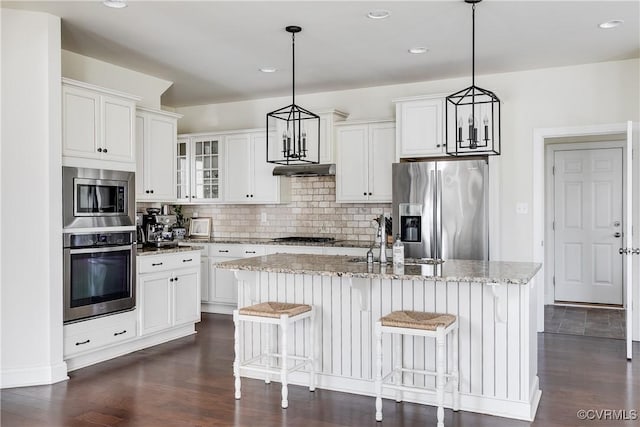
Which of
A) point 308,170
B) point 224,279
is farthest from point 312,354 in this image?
point 224,279

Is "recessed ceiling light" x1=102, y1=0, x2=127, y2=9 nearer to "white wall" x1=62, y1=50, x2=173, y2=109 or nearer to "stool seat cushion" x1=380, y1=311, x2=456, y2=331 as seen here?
"white wall" x1=62, y1=50, x2=173, y2=109

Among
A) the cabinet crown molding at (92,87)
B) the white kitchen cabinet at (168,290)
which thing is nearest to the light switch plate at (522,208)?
the white kitchen cabinet at (168,290)

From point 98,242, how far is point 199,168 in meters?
2.73

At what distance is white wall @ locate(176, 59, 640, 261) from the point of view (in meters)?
5.20

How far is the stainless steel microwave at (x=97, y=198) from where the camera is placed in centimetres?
415

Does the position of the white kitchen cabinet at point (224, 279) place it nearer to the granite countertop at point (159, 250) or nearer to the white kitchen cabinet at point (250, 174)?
the white kitchen cabinet at point (250, 174)

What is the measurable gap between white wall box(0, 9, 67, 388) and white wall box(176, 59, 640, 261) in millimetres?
3527

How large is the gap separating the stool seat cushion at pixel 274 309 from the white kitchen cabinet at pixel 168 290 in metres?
1.55

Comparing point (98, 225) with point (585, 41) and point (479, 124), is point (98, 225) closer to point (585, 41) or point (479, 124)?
point (479, 124)

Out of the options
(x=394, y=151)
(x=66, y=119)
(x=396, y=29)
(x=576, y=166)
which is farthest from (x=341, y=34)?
(x=576, y=166)

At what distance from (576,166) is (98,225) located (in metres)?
5.82

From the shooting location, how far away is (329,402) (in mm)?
3582

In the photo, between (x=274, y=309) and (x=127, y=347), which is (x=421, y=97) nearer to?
(x=274, y=309)

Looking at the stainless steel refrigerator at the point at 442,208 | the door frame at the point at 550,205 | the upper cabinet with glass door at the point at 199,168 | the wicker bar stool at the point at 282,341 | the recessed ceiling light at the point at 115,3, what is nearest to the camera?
the wicker bar stool at the point at 282,341
